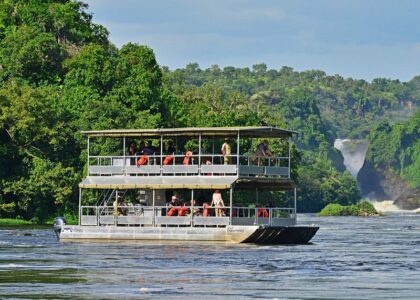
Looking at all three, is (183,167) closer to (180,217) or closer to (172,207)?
(172,207)

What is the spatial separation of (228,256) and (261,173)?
35.6ft

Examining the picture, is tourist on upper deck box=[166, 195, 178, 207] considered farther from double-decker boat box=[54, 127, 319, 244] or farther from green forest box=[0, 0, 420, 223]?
green forest box=[0, 0, 420, 223]

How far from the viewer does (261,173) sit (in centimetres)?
6794

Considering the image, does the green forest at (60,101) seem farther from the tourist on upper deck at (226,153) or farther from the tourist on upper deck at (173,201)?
the tourist on upper deck at (226,153)

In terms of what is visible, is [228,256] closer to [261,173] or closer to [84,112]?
[261,173]

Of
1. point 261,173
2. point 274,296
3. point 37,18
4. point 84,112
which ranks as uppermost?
point 37,18

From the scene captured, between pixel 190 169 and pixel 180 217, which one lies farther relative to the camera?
pixel 180 217

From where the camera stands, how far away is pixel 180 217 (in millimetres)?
68188

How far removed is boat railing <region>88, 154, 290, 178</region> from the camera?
67.2 m

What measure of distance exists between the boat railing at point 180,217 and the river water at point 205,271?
5.69 ft

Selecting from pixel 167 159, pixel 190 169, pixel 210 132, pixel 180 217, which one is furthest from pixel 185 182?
pixel 210 132

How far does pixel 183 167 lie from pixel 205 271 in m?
18.7

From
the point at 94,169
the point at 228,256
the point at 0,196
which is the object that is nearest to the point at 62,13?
the point at 0,196

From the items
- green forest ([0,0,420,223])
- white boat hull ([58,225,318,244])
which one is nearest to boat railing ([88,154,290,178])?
white boat hull ([58,225,318,244])
